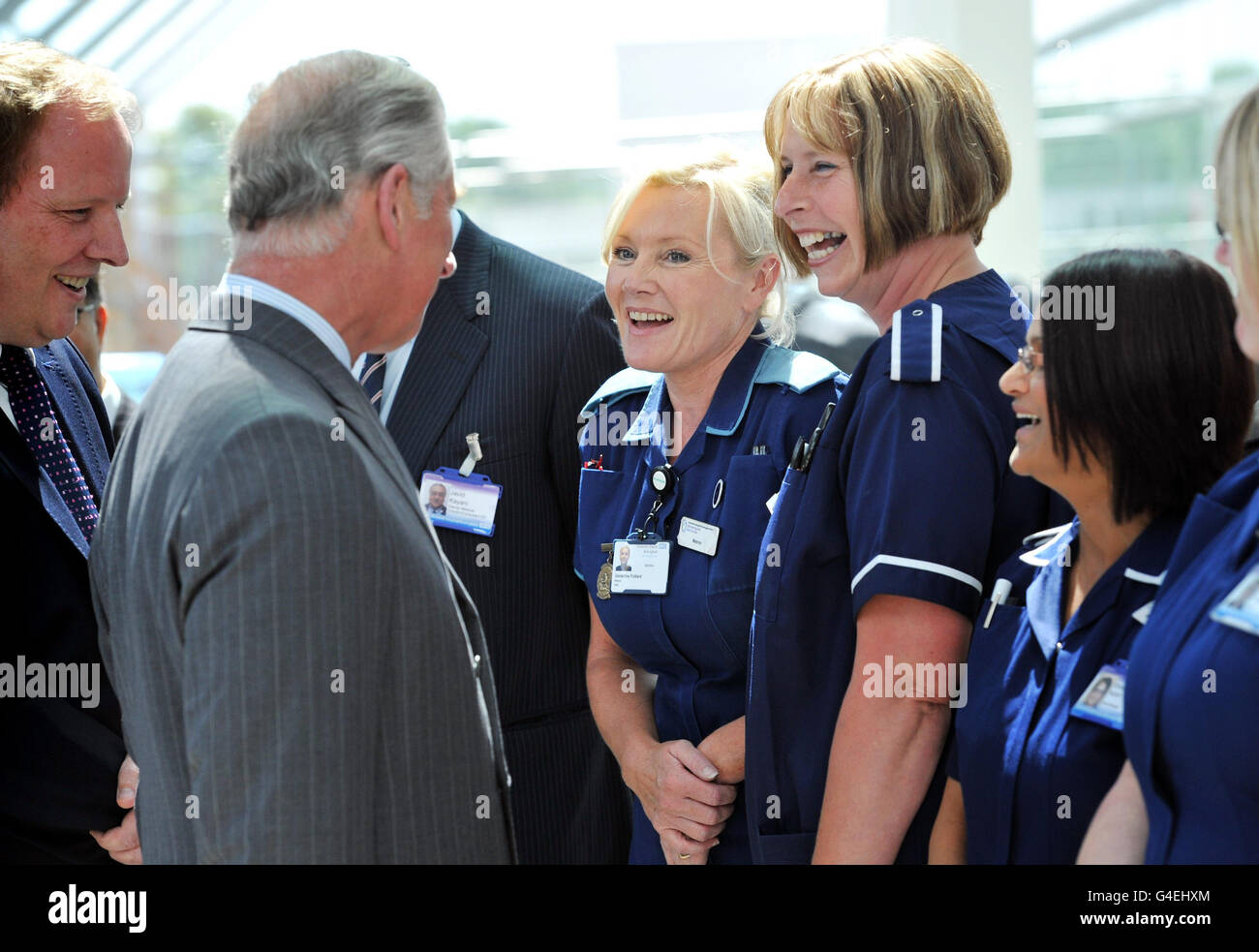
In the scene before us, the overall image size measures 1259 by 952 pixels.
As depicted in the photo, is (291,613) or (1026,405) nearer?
(291,613)

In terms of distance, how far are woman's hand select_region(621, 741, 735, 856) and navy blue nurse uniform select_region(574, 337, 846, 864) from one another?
0.06m

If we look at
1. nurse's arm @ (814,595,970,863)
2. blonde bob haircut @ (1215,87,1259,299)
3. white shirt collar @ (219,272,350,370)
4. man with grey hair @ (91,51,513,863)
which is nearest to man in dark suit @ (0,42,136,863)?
man with grey hair @ (91,51,513,863)

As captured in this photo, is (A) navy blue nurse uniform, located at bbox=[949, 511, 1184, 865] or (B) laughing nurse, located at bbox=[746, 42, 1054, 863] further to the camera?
(B) laughing nurse, located at bbox=[746, 42, 1054, 863]

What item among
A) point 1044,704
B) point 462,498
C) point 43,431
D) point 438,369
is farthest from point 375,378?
point 1044,704

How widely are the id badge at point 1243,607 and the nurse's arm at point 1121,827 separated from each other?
0.22 m

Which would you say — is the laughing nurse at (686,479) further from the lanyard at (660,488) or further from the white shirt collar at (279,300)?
the white shirt collar at (279,300)

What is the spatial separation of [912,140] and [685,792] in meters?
1.15

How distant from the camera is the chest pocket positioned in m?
2.04

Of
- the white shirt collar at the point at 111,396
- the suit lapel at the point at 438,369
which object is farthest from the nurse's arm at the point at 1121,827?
the white shirt collar at the point at 111,396

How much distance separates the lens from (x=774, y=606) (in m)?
1.81

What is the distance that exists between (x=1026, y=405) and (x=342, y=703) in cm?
96

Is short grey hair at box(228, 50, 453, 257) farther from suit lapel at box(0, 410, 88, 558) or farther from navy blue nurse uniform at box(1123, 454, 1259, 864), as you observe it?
navy blue nurse uniform at box(1123, 454, 1259, 864)
